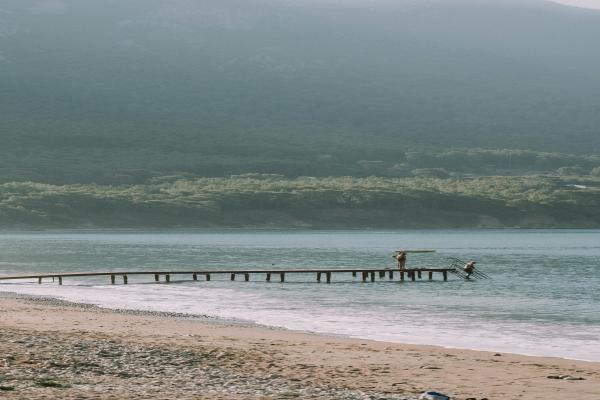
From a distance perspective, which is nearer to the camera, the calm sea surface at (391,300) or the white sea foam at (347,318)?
the white sea foam at (347,318)

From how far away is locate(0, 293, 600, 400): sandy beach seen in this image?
60.5ft

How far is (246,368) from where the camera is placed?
2142cm

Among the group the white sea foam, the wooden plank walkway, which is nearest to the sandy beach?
the white sea foam

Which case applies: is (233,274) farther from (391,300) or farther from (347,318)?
(347,318)

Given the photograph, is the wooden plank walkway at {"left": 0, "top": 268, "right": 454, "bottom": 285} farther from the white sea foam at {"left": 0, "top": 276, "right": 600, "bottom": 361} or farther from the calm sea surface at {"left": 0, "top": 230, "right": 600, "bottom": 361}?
the white sea foam at {"left": 0, "top": 276, "right": 600, "bottom": 361}

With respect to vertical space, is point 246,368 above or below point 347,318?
above

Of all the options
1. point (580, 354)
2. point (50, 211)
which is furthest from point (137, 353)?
point (50, 211)

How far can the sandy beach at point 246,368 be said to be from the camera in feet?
60.5

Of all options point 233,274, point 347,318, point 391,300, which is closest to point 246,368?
point 347,318

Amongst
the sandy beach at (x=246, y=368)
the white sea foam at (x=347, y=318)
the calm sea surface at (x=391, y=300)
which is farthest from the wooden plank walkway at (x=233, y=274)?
the sandy beach at (x=246, y=368)

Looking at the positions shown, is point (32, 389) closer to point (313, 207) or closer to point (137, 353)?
point (137, 353)

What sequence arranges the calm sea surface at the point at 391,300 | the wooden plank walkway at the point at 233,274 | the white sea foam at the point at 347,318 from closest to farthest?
1. the white sea foam at the point at 347,318
2. the calm sea surface at the point at 391,300
3. the wooden plank walkway at the point at 233,274

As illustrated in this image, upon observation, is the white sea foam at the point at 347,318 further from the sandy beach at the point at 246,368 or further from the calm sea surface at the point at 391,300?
the sandy beach at the point at 246,368

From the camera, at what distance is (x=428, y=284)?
65.5m
